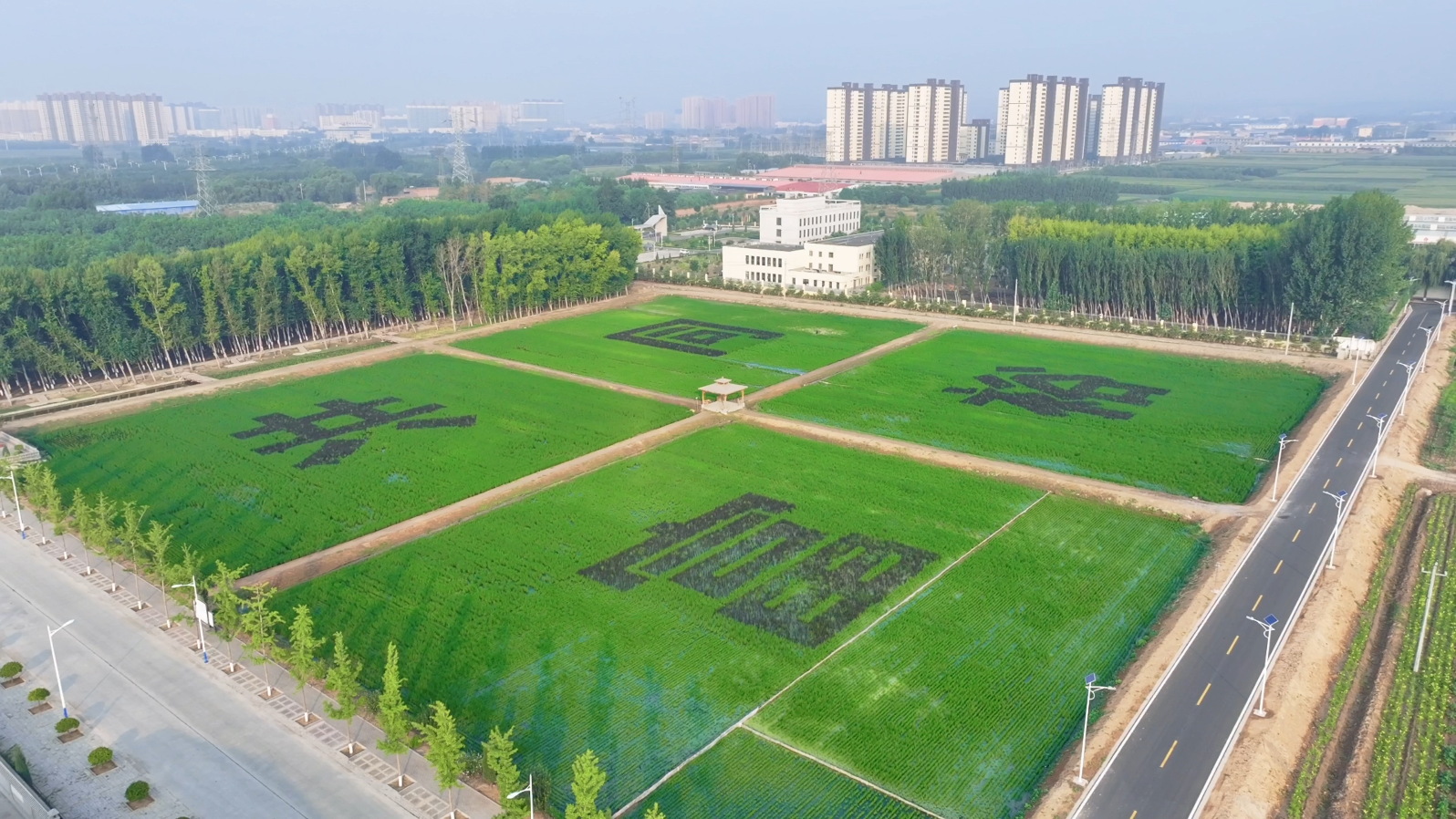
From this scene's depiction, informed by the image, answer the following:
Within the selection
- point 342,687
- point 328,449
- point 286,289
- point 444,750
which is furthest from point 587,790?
point 286,289

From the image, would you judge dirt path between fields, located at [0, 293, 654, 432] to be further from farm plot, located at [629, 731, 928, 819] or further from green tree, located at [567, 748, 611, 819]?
green tree, located at [567, 748, 611, 819]

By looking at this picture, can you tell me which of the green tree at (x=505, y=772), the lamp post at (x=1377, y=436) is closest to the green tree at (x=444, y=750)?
the green tree at (x=505, y=772)

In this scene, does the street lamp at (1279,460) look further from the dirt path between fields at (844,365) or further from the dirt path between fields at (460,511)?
the dirt path between fields at (460,511)

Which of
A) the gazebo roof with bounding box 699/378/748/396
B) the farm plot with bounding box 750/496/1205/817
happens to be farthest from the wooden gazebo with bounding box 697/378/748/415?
the farm plot with bounding box 750/496/1205/817

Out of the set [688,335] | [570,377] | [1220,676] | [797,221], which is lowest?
[1220,676]

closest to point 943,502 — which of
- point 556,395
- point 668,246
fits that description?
point 556,395

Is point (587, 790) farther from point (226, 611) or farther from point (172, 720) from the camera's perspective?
point (226, 611)
